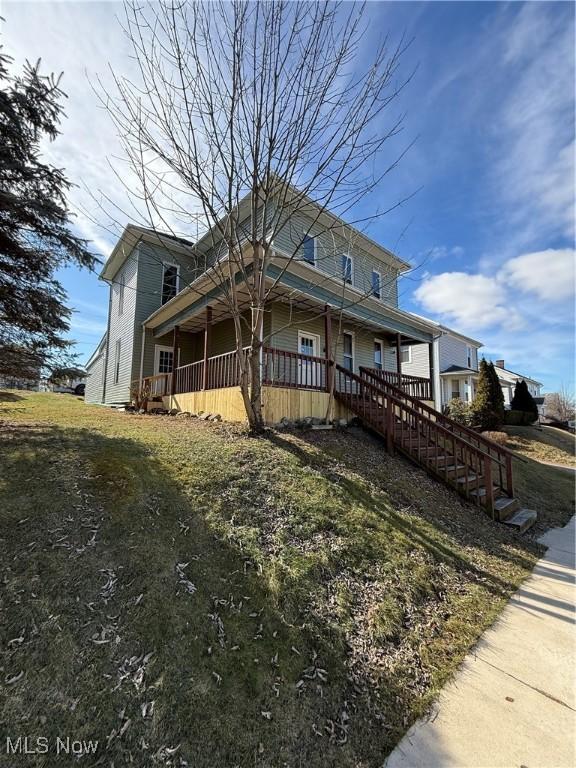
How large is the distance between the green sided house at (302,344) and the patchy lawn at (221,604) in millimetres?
2670

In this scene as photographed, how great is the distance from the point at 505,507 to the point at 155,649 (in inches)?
253

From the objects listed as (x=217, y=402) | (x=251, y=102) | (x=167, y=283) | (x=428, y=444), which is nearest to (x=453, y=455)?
(x=428, y=444)

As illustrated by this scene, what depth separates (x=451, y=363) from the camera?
94.5 feet

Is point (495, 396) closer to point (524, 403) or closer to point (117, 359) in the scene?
point (524, 403)

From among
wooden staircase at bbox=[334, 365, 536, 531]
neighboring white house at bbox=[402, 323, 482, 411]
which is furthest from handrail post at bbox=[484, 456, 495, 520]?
neighboring white house at bbox=[402, 323, 482, 411]

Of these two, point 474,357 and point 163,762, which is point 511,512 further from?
point 474,357

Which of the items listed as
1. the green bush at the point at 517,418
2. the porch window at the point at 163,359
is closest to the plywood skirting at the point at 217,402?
the porch window at the point at 163,359

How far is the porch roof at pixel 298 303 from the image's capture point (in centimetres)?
911

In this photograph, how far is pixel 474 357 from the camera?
1233 inches

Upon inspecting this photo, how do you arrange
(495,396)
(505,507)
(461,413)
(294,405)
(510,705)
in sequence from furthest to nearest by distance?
(461,413) → (495,396) → (294,405) → (505,507) → (510,705)

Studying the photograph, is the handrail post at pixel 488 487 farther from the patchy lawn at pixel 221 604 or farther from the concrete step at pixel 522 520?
the patchy lawn at pixel 221 604

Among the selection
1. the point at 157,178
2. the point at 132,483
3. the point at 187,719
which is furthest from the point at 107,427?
the point at 187,719

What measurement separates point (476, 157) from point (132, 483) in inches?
434

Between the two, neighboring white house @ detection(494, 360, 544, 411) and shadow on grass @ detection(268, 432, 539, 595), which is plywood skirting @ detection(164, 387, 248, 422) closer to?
shadow on grass @ detection(268, 432, 539, 595)
